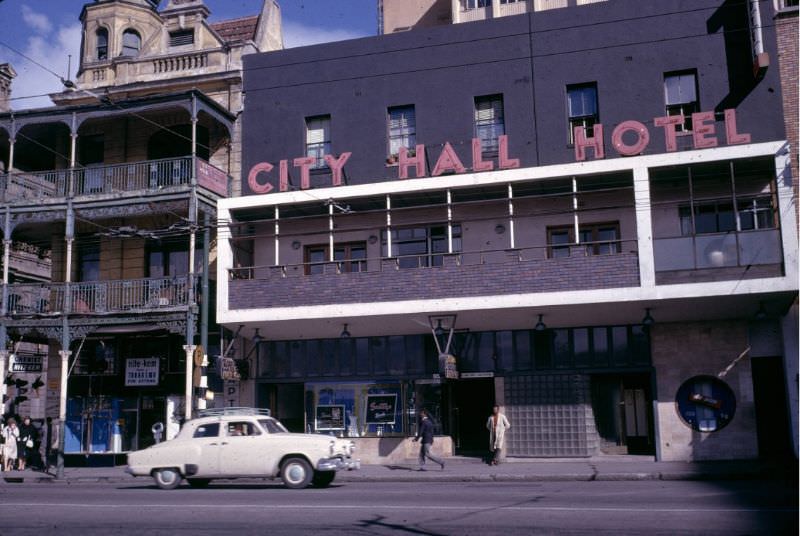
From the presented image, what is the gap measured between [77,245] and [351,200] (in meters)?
10.2

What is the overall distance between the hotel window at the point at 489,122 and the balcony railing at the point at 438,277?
3.12m

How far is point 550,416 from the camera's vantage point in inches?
893

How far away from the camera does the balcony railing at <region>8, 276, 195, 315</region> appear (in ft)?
81.1

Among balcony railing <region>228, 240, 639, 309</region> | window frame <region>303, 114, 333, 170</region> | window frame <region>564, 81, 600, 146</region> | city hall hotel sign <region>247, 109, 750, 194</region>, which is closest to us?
balcony railing <region>228, 240, 639, 309</region>

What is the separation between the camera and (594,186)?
2222cm

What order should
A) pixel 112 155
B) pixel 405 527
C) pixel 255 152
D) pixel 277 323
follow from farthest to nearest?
pixel 112 155, pixel 255 152, pixel 277 323, pixel 405 527

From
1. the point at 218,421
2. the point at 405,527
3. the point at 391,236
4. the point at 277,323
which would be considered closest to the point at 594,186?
the point at 391,236

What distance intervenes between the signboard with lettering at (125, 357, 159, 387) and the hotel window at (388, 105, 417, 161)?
9.97 metres

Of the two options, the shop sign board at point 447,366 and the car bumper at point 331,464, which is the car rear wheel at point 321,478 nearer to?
the car bumper at point 331,464

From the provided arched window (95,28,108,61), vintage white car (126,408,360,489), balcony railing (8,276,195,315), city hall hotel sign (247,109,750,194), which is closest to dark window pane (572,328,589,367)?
city hall hotel sign (247,109,750,194)

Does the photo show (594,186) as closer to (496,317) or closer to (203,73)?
(496,317)

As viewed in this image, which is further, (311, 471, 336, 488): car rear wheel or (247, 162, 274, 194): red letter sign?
(247, 162, 274, 194): red letter sign

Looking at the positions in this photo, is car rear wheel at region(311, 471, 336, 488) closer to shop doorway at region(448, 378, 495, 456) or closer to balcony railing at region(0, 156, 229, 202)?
shop doorway at region(448, 378, 495, 456)

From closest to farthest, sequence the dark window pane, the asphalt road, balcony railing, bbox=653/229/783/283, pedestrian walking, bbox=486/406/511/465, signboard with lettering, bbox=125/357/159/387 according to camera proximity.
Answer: the asphalt road → balcony railing, bbox=653/229/783/283 → pedestrian walking, bbox=486/406/511/465 → the dark window pane → signboard with lettering, bbox=125/357/159/387
